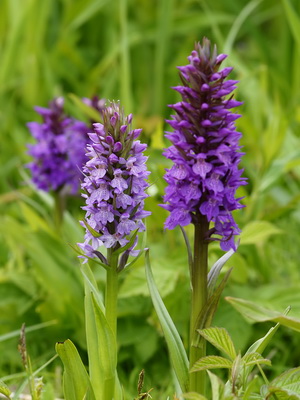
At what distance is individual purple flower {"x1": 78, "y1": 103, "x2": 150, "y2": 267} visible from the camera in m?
1.64

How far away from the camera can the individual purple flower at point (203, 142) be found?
1.58 m

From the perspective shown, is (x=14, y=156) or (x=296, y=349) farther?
(x=14, y=156)

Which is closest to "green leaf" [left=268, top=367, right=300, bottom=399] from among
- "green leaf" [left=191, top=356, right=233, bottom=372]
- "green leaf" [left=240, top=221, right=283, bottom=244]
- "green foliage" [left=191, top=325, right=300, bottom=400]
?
"green foliage" [left=191, top=325, right=300, bottom=400]

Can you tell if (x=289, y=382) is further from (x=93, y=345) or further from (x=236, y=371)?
(x=93, y=345)

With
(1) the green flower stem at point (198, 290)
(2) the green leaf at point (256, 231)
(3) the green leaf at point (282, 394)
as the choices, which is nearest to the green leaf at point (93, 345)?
(1) the green flower stem at point (198, 290)

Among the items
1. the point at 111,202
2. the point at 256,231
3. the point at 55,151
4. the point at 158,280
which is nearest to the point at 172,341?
the point at 111,202

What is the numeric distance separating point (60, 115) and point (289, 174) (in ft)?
4.64

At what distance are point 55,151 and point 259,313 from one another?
6.09ft

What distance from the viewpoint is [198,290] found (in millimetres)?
1698

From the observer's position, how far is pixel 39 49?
4.73 meters

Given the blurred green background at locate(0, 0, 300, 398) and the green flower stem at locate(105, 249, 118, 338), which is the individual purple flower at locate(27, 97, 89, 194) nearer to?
the blurred green background at locate(0, 0, 300, 398)

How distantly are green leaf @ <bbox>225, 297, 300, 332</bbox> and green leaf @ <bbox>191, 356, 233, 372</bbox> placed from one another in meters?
0.12

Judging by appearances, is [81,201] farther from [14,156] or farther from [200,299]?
[200,299]

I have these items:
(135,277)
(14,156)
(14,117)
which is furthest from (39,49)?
(135,277)
